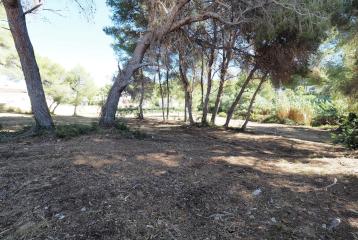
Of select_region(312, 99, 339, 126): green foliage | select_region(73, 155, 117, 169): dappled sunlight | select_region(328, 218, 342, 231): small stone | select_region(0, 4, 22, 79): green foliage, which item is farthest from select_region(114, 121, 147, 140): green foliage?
select_region(312, 99, 339, 126): green foliage

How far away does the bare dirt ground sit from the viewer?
215cm

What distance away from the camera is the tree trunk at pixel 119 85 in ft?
21.9

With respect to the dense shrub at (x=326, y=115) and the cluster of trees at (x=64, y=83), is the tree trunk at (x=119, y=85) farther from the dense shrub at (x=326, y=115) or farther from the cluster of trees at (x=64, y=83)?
the cluster of trees at (x=64, y=83)

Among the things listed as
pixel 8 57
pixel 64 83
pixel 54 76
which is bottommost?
pixel 64 83

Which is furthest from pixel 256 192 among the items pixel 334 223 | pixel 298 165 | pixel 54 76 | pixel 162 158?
pixel 54 76

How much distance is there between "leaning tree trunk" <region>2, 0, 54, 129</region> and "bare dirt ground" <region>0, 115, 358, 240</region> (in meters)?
1.83

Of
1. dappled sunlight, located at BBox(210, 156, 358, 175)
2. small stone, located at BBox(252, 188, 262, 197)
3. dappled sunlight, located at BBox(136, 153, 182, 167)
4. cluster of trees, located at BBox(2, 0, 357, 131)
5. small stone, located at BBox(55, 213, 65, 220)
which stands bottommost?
small stone, located at BBox(55, 213, 65, 220)

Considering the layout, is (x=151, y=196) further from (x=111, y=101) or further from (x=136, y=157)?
(x=111, y=101)

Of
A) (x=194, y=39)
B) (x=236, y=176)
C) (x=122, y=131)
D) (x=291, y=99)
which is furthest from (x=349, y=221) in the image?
(x=291, y=99)

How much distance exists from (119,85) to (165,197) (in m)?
4.64

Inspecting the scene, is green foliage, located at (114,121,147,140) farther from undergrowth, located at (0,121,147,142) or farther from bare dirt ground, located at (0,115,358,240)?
bare dirt ground, located at (0,115,358,240)

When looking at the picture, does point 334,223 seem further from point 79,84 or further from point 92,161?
point 79,84

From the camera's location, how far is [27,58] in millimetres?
5879

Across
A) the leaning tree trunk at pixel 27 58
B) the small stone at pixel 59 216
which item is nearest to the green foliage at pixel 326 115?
the leaning tree trunk at pixel 27 58
